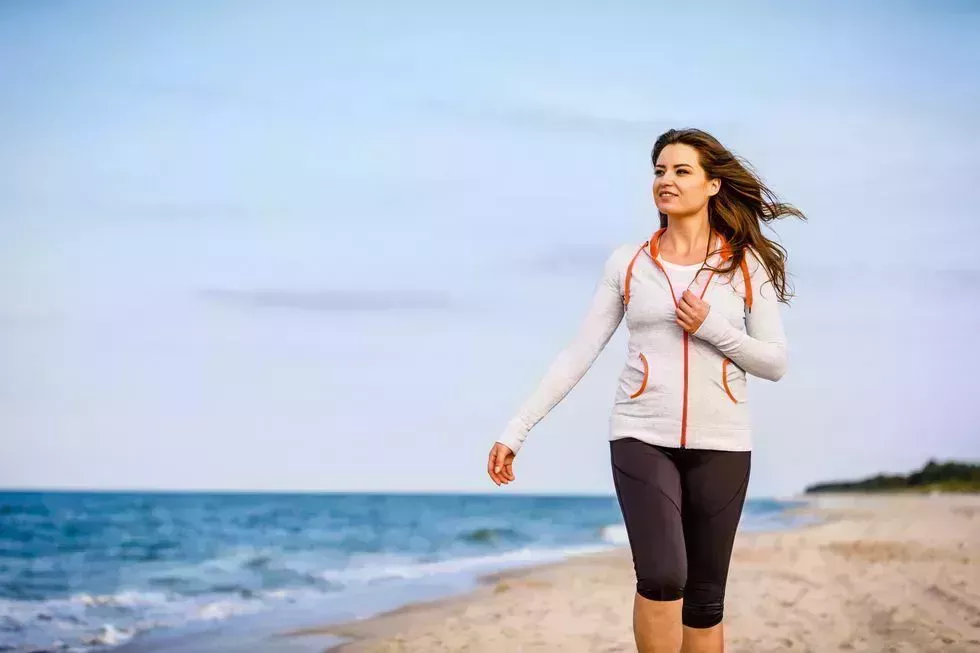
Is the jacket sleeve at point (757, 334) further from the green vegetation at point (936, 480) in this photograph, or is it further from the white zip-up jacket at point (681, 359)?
the green vegetation at point (936, 480)

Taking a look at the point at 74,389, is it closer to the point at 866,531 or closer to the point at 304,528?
the point at 304,528

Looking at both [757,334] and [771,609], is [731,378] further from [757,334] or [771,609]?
[771,609]

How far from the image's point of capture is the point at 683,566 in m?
2.94

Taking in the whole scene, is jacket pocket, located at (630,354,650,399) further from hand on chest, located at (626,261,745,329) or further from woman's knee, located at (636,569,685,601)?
woman's knee, located at (636,569,685,601)

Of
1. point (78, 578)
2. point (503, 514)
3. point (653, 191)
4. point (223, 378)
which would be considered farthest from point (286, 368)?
point (653, 191)

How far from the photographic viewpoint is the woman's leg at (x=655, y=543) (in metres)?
2.94

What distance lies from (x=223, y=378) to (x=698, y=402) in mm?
28263

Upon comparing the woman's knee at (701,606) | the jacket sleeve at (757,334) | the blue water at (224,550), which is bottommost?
the blue water at (224,550)

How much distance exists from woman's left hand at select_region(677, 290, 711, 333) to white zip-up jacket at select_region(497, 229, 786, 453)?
23 mm

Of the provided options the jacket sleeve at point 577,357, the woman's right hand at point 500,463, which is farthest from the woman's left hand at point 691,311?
the woman's right hand at point 500,463

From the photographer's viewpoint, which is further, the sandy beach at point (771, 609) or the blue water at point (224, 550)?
the blue water at point (224, 550)

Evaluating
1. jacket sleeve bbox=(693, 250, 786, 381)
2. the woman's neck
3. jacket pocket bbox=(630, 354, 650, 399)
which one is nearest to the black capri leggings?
jacket pocket bbox=(630, 354, 650, 399)

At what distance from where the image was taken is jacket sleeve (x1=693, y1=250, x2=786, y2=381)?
3008mm

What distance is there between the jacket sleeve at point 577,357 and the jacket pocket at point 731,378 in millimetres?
324
